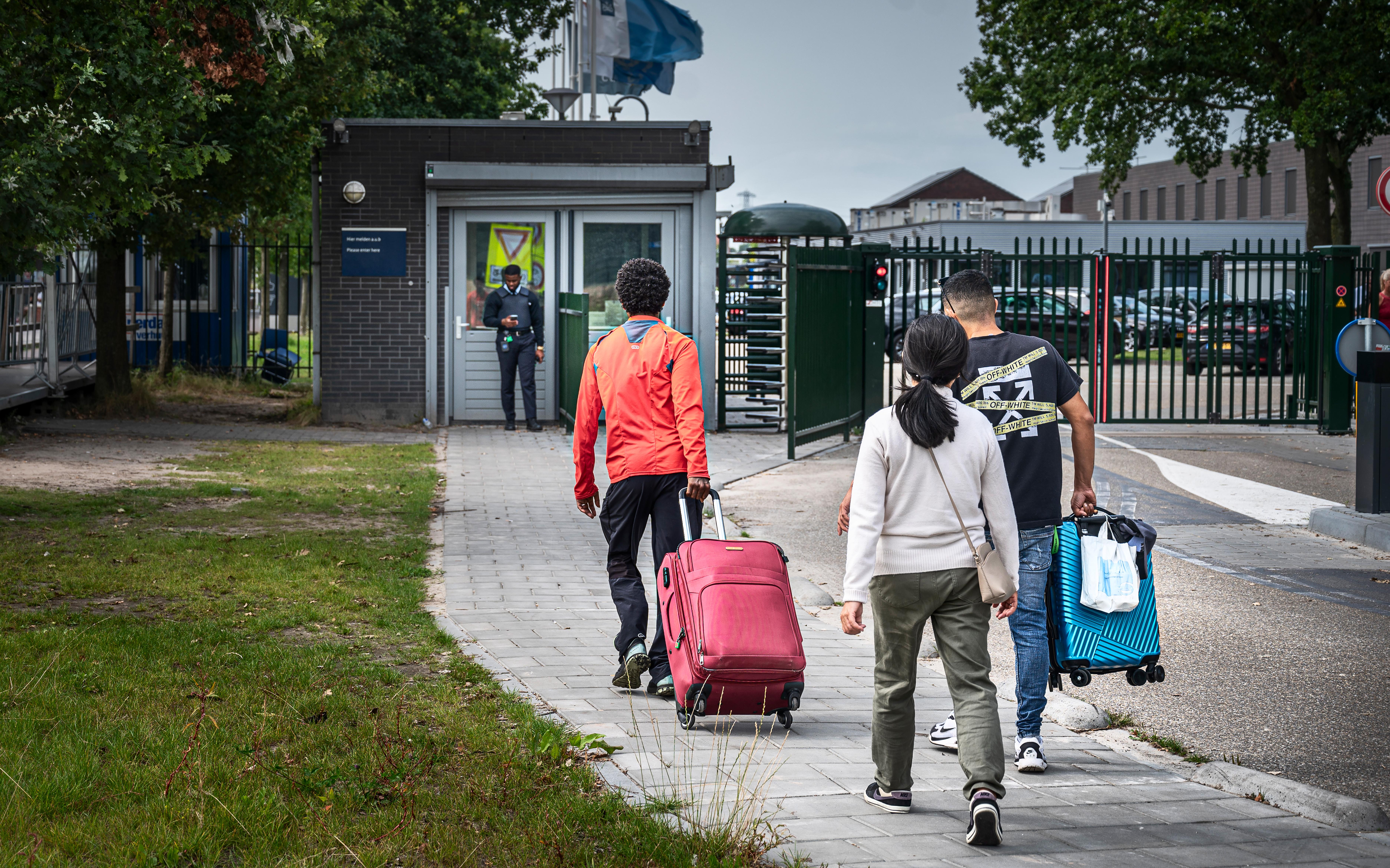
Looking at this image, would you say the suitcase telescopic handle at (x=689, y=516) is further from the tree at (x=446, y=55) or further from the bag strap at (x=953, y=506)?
the tree at (x=446, y=55)

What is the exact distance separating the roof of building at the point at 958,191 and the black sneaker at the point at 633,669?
106 metres

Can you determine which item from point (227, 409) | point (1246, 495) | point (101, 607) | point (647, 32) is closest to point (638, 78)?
point (647, 32)

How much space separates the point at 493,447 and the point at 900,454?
449 inches

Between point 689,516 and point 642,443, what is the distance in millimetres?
364

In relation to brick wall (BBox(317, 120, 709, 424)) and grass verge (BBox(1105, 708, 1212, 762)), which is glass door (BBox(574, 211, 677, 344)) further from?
grass verge (BBox(1105, 708, 1212, 762))

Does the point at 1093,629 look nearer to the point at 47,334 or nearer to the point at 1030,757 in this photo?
the point at 1030,757

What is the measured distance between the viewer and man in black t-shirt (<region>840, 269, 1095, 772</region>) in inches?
195

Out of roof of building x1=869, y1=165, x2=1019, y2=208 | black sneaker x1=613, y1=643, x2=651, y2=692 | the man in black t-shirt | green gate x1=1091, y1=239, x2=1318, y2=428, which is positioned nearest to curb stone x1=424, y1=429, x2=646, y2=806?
black sneaker x1=613, y1=643, x2=651, y2=692

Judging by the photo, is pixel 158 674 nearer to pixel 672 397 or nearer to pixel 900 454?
pixel 672 397

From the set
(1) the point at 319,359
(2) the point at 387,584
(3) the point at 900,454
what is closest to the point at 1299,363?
(1) the point at 319,359

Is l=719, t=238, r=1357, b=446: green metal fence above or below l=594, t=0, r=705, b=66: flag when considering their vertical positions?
below

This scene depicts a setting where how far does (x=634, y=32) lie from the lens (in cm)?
2123

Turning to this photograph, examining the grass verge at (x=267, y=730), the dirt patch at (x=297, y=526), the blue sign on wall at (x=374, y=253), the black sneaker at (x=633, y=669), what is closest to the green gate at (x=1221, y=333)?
the blue sign on wall at (x=374, y=253)

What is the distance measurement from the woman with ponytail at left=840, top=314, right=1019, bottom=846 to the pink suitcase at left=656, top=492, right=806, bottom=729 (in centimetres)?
81
